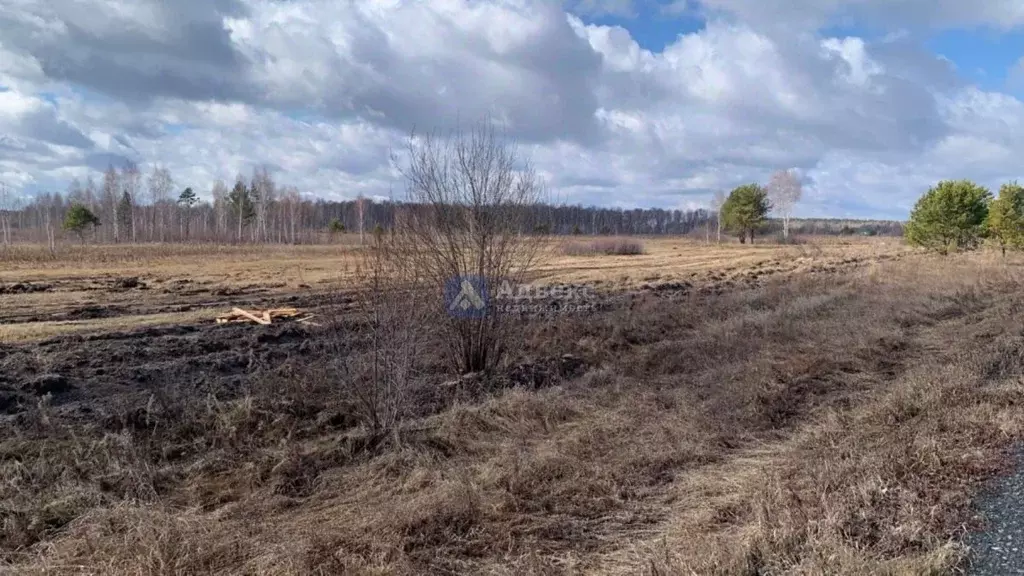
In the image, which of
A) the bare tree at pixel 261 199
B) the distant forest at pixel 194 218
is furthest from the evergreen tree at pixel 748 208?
the bare tree at pixel 261 199

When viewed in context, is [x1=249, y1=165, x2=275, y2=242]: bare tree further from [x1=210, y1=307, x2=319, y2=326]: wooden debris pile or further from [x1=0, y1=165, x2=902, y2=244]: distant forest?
[x1=210, y1=307, x2=319, y2=326]: wooden debris pile

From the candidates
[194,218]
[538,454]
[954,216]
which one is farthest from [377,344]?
[194,218]

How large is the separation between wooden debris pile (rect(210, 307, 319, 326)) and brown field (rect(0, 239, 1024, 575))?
247cm

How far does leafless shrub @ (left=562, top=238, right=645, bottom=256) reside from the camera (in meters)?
50.1

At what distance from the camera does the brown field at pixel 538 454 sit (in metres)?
4.04

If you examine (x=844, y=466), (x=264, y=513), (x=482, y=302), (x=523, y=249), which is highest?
(x=523, y=249)

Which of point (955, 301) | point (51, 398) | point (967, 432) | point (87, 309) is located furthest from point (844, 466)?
point (87, 309)

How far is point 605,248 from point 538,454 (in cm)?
4639

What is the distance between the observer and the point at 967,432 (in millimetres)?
5438

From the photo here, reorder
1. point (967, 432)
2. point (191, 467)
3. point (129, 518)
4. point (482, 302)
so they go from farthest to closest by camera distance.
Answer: point (482, 302) → point (191, 467) → point (967, 432) → point (129, 518)

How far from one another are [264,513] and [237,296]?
18.0m

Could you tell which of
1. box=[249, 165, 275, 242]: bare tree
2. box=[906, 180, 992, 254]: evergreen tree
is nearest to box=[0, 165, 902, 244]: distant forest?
box=[249, 165, 275, 242]: bare tree

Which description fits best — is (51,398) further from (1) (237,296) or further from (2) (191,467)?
(1) (237,296)

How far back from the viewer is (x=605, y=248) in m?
51.7
